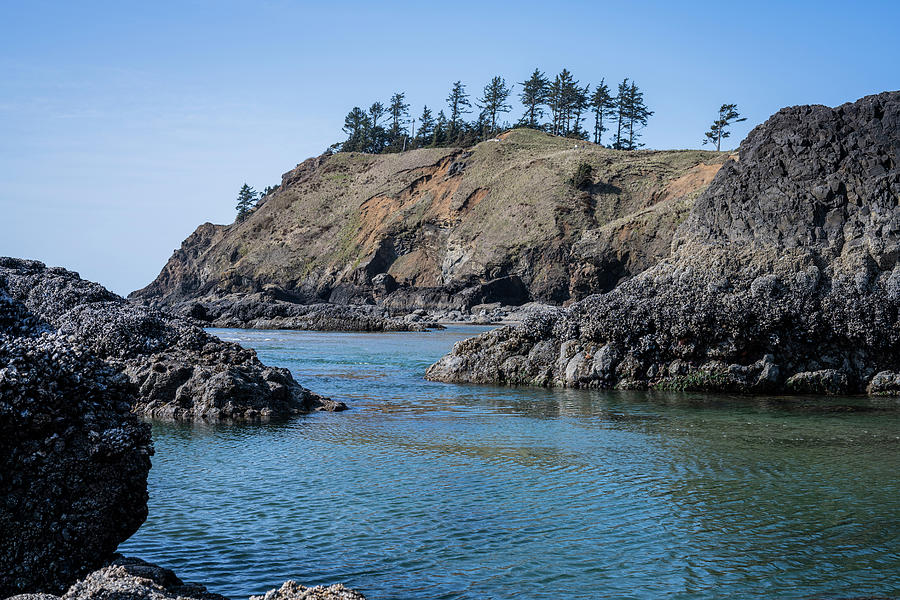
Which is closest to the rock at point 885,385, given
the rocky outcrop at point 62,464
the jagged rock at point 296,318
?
the rocky outcrop at point 62,464

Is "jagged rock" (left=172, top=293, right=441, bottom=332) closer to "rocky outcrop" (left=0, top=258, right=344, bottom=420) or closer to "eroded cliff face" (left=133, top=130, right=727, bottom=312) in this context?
"eroded cliff face" (left=133, top=130, right=727, bottom=312)

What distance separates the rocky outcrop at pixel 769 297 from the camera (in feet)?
56.9

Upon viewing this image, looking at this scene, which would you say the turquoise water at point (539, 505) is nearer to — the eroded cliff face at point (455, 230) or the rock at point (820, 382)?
the rock at point (820, 382)

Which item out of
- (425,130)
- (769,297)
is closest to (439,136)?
(425,130)

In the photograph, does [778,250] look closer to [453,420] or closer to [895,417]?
[895,417]

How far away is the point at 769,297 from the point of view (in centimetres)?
1806

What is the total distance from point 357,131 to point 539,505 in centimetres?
14134

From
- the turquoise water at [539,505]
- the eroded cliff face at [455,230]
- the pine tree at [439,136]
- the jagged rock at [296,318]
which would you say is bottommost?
the turquoise water at [539,505]

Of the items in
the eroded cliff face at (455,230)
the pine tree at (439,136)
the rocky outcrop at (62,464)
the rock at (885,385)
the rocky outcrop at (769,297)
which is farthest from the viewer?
the pine tree at (439,136)

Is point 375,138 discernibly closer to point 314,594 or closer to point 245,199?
point 245,199

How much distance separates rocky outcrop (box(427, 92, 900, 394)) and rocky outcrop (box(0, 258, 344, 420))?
6835mm

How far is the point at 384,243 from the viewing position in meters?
95.6

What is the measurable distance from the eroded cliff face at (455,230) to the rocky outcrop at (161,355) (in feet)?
203

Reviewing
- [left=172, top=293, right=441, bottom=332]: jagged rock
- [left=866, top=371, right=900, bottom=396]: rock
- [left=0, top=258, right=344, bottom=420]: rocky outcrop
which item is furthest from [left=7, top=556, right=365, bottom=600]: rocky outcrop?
[left=172, top=293, right=441, bottom=332]: jagged rock
